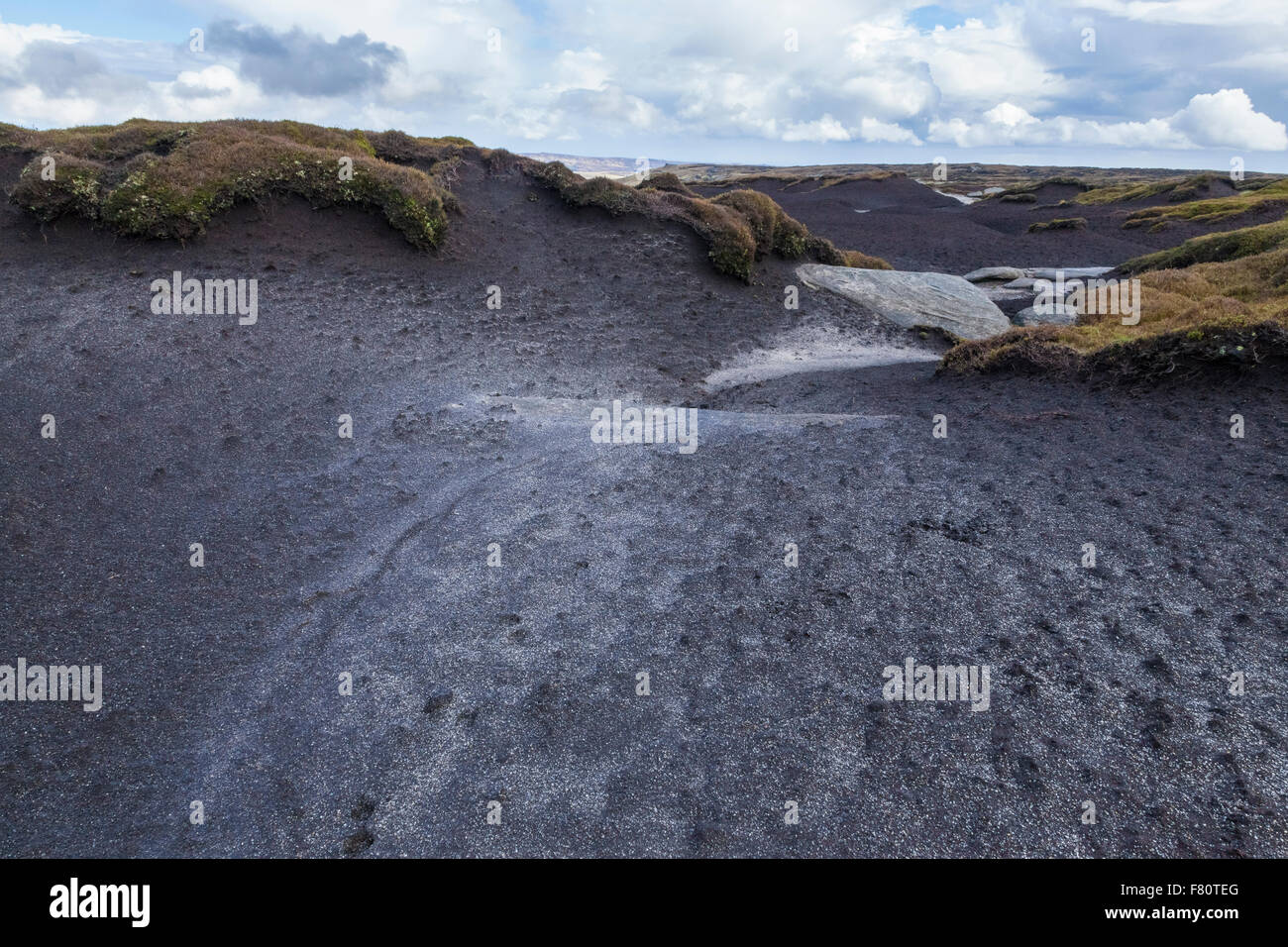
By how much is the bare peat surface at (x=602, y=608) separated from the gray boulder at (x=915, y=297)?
11.2m

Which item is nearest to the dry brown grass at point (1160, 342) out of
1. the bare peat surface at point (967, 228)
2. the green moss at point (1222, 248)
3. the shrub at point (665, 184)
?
the green moss at point (1222, 248)

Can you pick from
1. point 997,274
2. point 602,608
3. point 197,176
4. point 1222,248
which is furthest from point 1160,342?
point 997,274

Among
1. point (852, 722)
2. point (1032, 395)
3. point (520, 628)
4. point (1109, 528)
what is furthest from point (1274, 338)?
point (520, 628)

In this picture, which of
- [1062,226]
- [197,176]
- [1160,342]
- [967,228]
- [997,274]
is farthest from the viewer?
[967,228]

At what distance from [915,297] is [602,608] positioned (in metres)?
24.2

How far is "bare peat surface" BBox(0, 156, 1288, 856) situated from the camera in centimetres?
590

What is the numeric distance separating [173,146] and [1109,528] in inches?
1160

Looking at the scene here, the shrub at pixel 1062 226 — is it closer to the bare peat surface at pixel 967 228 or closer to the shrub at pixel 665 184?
the bare peat surface at pixel 967 228

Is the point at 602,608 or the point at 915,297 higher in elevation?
the point at 915,297

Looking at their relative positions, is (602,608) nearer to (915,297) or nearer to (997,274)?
(915,297)

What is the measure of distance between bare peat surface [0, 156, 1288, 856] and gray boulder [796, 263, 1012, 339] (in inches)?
442

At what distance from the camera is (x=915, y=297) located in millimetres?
28312

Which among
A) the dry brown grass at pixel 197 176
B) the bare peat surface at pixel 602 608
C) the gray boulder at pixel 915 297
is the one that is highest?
the dry brown grass at pixel 197 176

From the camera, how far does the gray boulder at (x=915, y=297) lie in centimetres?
2683
